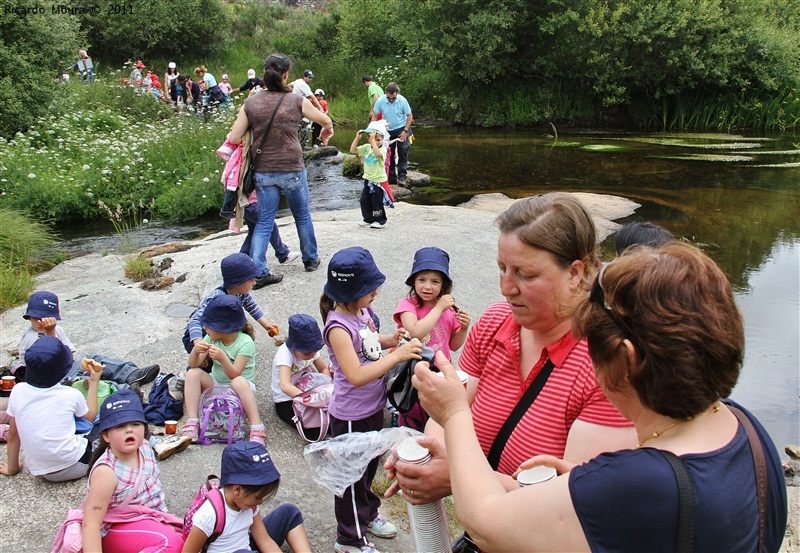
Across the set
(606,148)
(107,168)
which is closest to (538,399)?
(107,168)

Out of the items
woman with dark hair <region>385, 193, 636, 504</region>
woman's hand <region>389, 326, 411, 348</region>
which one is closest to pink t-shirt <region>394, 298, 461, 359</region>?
woman's hand <region>389, 326, 411, 348</region>

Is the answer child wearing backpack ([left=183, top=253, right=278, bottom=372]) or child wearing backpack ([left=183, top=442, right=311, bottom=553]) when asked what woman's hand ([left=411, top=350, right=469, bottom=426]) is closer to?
child wearing backpack ([left=183, top=442, right=311, bottom=553])

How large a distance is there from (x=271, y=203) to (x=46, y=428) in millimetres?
3173

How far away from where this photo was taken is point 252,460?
290 cm

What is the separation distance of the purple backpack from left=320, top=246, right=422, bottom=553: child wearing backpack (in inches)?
42.1

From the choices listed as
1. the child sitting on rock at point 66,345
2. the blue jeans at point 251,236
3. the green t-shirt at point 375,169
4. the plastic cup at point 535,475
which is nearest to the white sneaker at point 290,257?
the blue jeans at point 251,236

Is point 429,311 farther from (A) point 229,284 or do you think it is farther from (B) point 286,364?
(A) point 229,284

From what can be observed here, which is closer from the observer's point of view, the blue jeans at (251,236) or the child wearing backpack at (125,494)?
the child wearing backpack at (125,494)

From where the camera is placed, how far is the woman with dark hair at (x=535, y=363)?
1859mm

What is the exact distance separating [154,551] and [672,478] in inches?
94.9

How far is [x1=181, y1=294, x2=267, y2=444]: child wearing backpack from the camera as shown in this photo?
4.11 metres

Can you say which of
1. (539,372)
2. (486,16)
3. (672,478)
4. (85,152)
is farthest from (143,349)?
(486,16)

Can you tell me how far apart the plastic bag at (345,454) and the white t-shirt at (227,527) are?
1.76 ft

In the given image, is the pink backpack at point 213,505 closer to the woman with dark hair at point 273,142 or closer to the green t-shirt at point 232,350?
the green t-shirt at point 232,350
